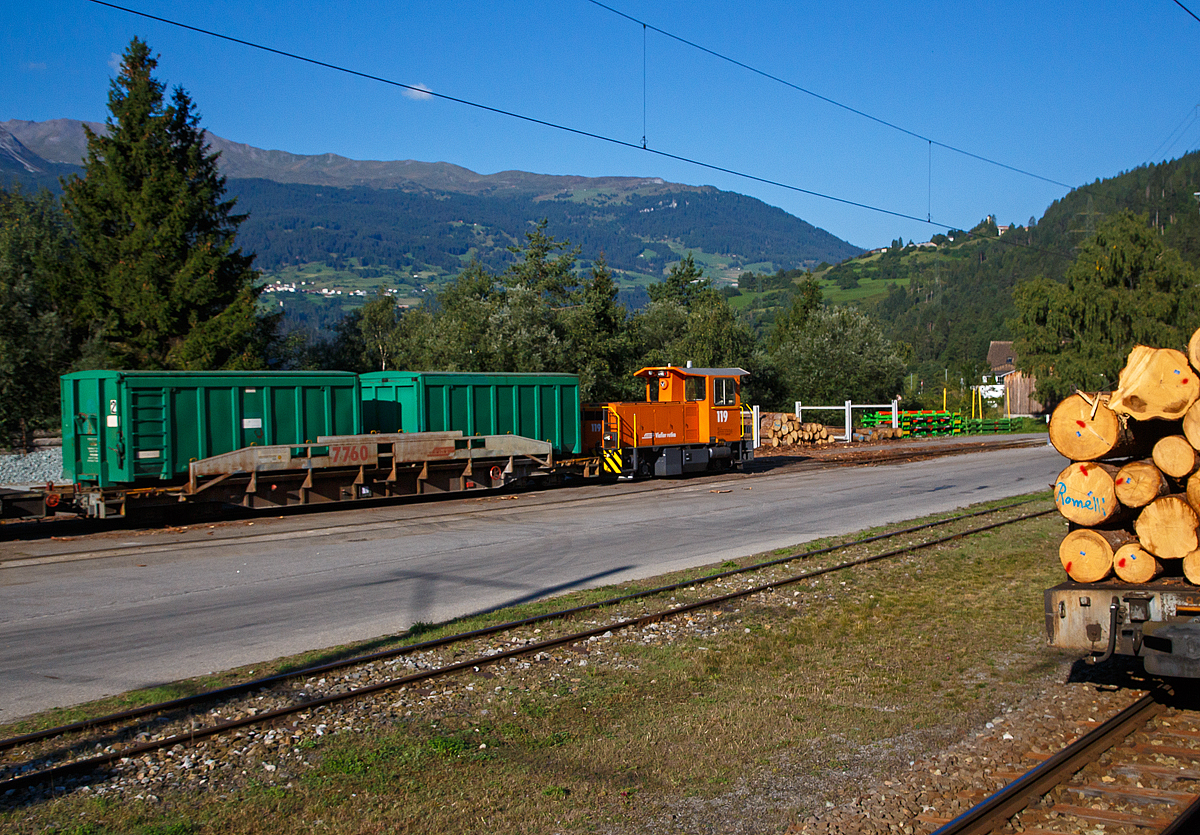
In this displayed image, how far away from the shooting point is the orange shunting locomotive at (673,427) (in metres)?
26.7

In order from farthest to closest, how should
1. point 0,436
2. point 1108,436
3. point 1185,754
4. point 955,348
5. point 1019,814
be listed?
point 955,348 → point 0,436 → point 1108,436 → point 1185,754 → point 1019,814

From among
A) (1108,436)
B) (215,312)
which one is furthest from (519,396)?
(1108,436)

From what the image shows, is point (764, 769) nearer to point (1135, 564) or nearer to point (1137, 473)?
point (1135, 564)

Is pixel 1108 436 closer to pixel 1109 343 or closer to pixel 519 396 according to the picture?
pixel 519 396

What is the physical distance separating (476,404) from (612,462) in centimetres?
497

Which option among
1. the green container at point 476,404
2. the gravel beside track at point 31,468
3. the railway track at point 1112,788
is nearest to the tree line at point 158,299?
the gravel beside track at point 31,468

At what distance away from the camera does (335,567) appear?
13.6 meters

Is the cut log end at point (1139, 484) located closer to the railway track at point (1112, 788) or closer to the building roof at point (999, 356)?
the railway track at point (1112, 788)

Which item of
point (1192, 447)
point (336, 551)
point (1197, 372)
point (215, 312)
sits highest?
point (215, 312)

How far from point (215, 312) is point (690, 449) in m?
20.0

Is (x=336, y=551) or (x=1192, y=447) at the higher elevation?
(x=1192, y=447)

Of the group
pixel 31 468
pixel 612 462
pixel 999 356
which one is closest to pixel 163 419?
pixel 31 468

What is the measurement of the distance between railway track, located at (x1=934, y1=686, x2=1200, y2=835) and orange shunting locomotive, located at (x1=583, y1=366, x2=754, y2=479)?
2052 centimetres

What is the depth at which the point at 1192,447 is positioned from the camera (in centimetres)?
611
